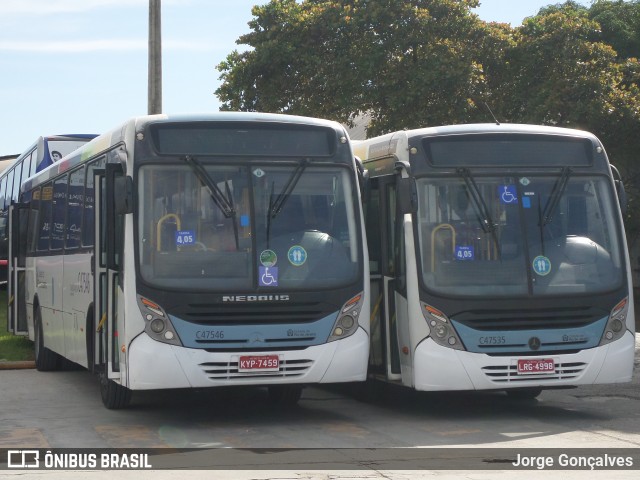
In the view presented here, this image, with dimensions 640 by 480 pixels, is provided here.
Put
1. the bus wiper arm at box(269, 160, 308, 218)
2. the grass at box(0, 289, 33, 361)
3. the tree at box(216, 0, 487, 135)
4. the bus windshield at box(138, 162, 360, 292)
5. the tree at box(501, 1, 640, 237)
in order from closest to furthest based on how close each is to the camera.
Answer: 1. the bus windshield at box(138, 162, 360, 292)
2. the bus wiper arm at box(269, 160, 308, 218)
3. the grass at box(0, 289, 33, 361)
4. the tree at box(216, 0, 487, 135)
5. the tree at box(501, 1, 640, 237)

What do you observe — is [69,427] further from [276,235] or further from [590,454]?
[590,454]

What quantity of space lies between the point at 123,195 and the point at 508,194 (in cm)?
387

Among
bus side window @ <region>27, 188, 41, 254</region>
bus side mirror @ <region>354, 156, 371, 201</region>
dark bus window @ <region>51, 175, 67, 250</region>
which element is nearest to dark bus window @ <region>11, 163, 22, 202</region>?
bus side window @ <region>27, 188, 41, 254</region>

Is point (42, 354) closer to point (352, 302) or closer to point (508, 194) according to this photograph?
point (352, 302)

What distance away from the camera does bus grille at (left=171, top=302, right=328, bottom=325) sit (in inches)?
449

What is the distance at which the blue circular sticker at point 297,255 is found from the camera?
1180cm

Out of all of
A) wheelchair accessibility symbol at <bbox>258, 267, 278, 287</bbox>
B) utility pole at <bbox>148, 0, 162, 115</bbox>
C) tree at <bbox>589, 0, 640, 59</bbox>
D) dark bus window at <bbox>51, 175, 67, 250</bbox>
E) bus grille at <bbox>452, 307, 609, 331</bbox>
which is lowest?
bus grille at <bbox>452, 307, 609, 331</bbox>

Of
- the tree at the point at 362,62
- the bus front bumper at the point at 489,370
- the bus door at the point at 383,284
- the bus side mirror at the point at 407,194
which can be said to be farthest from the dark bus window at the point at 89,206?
the tree at the point at 362,62

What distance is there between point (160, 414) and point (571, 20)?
20417 millimetres

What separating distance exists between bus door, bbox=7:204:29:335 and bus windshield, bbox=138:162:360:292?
8.16 meters

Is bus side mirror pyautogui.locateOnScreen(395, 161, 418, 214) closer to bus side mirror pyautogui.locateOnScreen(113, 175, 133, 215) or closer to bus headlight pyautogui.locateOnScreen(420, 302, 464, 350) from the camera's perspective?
bus headlight pyautogui.locateOnScreen(420, 302, 464, 350)

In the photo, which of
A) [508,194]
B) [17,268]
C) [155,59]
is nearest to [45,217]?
[17,268]

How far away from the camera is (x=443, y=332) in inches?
469

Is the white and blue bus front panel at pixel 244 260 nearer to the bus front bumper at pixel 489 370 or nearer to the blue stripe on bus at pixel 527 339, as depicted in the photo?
the bus front bumper at pixel 489 370
